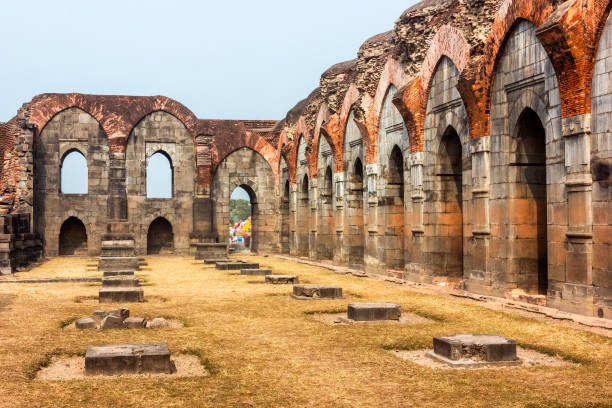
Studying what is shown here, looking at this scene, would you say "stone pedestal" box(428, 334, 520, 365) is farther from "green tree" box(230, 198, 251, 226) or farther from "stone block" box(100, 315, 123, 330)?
"green tree" box(230, 198, 251, 226)

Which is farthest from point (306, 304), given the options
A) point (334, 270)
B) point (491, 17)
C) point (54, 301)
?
point (334, 270)

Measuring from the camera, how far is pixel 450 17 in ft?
48.0

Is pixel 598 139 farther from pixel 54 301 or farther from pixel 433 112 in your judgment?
pixel 54 301

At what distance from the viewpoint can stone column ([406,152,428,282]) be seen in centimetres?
1592

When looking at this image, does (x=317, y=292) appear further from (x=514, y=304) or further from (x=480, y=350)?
(x=480, y=350)

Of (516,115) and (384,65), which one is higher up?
(384,65)

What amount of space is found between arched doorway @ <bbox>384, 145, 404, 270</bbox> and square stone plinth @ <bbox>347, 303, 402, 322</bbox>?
8.75 metres

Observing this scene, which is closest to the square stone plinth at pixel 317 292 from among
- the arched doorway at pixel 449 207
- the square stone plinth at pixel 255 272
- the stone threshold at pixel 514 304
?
the stone threshold at pixel 514 304

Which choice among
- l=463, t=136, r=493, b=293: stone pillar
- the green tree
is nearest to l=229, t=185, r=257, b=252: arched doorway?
the green tree

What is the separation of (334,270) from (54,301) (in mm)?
9566

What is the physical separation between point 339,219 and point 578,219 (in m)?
13.0

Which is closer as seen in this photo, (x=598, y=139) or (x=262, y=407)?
(x=262, y=407)

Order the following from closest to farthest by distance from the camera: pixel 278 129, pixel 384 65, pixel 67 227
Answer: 1. pixel 384 65
2. pixel 67 227
3. pixel 278 129

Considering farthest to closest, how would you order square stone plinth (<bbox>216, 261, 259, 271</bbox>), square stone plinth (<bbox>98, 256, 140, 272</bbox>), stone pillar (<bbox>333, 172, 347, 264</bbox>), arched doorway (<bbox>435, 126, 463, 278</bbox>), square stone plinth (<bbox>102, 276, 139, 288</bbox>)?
stone pillar (<bbox>333, 172, 347, 264</bbox>) < square stone plinth (<bbox>98, 256, 140, 272</bbox>) < square stone plinth (<bbox>216, 261, 259, 271</bbox>) < arched doorway (<bbox>435, 126, 463, 278</bbox>) < square stone plinth (<bbox>102, 276, 139, 288</bbox>)
